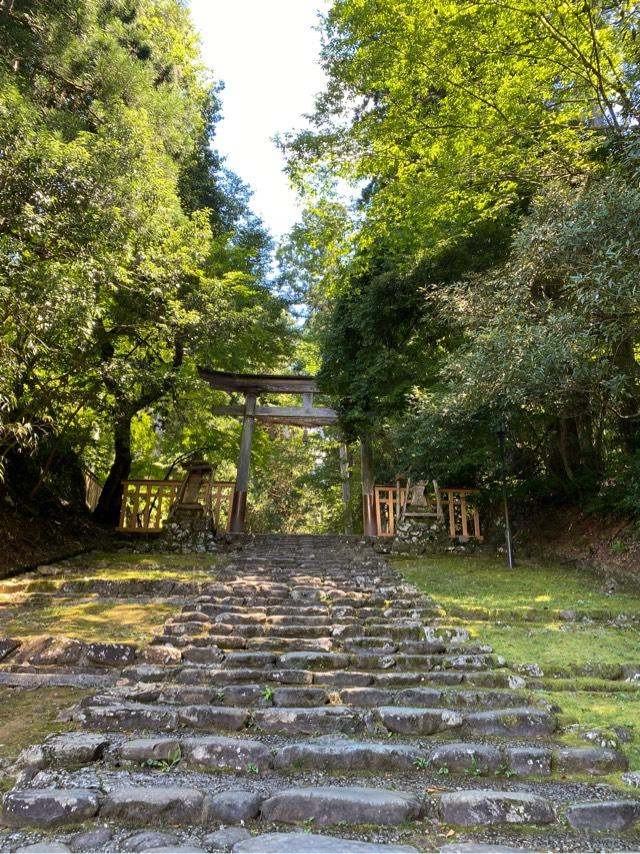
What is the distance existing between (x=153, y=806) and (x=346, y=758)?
0.92 metres

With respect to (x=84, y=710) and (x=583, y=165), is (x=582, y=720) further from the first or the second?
(x=583, y=165)

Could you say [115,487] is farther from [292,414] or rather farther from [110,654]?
[110,654]

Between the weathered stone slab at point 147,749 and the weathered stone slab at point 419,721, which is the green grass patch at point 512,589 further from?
the weathered stone slab at point 147,749

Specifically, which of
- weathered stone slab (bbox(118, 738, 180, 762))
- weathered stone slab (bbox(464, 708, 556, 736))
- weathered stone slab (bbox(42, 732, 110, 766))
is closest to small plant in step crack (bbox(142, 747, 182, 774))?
weathered stone slab (bbox(118, 738, 180, 762))

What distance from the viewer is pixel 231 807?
207cm

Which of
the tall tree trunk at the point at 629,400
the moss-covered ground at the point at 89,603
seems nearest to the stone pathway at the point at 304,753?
the moss-covered ground at the point at 89,603

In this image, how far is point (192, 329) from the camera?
9.38 meters

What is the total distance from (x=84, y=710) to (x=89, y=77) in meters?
11.6

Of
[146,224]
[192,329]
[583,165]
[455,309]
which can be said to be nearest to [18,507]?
[192,329]

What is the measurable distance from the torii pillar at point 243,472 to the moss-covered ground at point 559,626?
206 inches

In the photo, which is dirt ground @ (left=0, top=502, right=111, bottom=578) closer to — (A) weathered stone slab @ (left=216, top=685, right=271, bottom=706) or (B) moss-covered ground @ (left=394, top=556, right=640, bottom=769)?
(A) weathered stone slab @ (left=216, top=685, right=271, bottom=706)

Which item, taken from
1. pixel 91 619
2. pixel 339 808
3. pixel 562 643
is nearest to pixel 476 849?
pixel 339 808

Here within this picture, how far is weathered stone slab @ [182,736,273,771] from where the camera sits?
248cm

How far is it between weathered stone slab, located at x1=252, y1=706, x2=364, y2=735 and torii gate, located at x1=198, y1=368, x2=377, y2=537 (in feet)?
30.8
